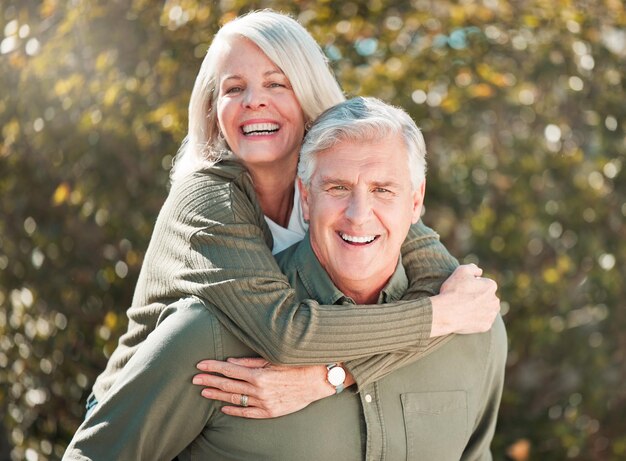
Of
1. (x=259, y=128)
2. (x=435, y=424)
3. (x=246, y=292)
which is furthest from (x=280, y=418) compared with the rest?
(x=259, y=128)

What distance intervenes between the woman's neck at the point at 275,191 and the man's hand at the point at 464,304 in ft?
1.84

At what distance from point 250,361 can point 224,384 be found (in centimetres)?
10

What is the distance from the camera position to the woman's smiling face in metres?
2.75

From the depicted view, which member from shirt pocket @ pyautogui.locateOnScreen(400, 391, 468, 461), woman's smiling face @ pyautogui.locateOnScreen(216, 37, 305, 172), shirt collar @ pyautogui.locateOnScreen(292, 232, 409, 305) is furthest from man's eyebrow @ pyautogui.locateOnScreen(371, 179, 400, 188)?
shirt pocket @ pyautogui.locateOnScreen(400, 391, 468, 461)

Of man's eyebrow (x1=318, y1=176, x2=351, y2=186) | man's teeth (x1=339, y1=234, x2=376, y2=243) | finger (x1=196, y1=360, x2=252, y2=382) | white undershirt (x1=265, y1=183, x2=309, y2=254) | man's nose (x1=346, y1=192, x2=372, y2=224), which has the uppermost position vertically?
man's eyebrow (x1=318, y1=176, x2=351, y2=186)

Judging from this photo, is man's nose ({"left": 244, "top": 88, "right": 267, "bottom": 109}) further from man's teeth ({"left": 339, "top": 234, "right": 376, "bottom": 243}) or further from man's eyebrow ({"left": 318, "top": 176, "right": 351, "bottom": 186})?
man's teeth ({"left": 339, "top": 234, "right": 376, "bottom": 243})

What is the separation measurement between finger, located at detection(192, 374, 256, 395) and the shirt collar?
1.04ft

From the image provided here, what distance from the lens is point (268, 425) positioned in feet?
7.87

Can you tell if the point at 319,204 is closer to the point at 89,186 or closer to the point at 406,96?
the point at 406,96

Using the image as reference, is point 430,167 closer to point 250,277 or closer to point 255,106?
point 255,106

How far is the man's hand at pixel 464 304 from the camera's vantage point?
254 centimetres

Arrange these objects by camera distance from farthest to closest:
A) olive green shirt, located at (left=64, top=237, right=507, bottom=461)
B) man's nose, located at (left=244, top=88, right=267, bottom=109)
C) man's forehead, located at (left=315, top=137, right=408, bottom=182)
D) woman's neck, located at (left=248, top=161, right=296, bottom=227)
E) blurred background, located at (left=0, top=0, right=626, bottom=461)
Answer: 1. blurred background, located at (left=0, top=0, right=626, bottom=461)
2. woman's neck, located at (left=248, top=161, right=296, bottom=227)
3. man's nose, located at (left=244, top=88, right=267, bottom=109)
4. man's forehead, located at (left=315, top=137, right=408, bottom=182)
5. olive green shirt, located at (left=64, top=237, right=507, bottom=461)

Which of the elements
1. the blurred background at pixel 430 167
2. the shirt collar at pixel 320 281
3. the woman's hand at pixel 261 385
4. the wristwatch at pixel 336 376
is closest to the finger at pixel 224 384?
the woman's hand at pixel 261 385

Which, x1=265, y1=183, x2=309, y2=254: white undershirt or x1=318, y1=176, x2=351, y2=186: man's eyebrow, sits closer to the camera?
x1=318, y1=176, x2=351, y2=186: man's eyebrow
